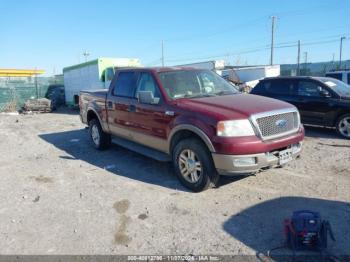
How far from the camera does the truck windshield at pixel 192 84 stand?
18.2 feet

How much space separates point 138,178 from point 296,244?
123 inches

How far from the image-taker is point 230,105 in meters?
4.82

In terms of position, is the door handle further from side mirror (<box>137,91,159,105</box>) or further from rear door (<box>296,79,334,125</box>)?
rear door (<box>296,79,334,125</box>)

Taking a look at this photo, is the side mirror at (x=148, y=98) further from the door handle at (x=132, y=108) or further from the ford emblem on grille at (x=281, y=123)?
the ford emblem on grille at (x=281, y=123)

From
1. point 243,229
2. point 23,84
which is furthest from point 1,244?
point 23,84

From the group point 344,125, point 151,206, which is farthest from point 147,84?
point 344,125

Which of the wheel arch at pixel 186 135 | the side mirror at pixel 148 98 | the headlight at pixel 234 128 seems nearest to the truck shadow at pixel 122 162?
the wheel arch at pixel 186 135

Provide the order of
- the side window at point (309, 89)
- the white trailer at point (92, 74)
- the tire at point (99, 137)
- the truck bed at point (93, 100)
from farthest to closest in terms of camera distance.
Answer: the white trailer at point (92, 74), the side window at point (309, 89), the tire at point (99, 137), the truck bed at point (93, 100)

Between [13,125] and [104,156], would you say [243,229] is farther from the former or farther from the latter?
[13,125]

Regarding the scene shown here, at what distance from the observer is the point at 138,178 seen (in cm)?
578

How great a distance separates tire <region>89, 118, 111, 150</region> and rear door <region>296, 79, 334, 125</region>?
17.5 ft

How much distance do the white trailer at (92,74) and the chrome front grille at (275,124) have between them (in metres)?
12.0

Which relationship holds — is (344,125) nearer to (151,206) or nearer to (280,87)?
(280,87)

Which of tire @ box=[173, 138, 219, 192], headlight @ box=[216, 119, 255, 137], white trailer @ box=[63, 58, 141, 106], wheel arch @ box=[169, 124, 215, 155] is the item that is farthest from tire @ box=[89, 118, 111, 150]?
white trailer @ box=[63, 58, 141, 106]
